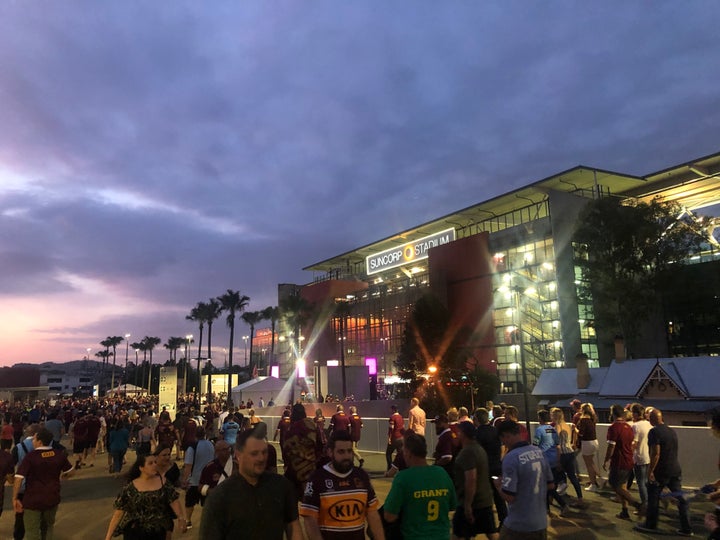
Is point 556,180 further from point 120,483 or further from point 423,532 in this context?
point 423,532

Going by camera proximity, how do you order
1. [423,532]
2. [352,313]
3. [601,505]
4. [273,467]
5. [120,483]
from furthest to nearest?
[352,313]
[120,483]
[601,505]
[273,467]
[423,532]

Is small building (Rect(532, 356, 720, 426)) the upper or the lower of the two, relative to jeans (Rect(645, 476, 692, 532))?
upper

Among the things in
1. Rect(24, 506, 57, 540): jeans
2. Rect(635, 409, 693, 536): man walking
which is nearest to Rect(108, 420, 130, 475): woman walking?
Rect(24, 506, 57, 540): jeans

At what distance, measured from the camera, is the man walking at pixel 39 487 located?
6.05 metres

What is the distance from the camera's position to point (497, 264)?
46281 mm

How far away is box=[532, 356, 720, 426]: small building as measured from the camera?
20000 millimetres

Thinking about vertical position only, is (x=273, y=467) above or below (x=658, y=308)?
below

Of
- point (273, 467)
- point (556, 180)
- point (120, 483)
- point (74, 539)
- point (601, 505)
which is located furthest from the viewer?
point (556, 180)

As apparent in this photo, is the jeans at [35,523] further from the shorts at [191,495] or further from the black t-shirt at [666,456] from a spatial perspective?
the black t-shirt at [666,456]

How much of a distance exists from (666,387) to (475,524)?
19.3 meters

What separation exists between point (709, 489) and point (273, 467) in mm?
4611

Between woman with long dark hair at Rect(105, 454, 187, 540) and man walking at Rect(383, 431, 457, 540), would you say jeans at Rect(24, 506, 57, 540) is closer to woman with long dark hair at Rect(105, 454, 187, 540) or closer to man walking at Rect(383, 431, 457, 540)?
woman with long dark hair at Rect(105, 454, 187, 540)

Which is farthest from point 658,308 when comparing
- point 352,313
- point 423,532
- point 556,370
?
point 423,532

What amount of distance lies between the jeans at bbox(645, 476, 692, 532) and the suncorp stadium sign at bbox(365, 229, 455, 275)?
44775 millimetres
